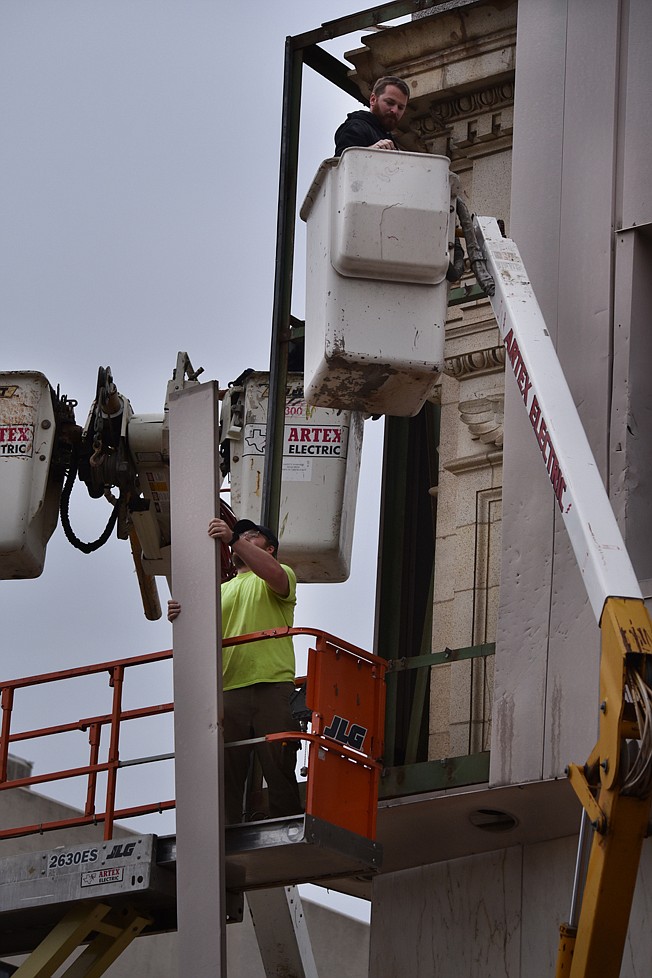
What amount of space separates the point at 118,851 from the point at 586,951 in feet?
11.1

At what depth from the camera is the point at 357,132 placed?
1024cm

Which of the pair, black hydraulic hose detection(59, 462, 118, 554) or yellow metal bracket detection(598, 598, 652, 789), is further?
black hydraulic hose detection(59, 462, 118, 554)

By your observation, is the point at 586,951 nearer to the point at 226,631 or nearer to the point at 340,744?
the point at 340,744

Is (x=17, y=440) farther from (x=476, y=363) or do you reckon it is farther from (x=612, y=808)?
(x=612, y=808)

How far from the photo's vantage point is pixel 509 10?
518 inches

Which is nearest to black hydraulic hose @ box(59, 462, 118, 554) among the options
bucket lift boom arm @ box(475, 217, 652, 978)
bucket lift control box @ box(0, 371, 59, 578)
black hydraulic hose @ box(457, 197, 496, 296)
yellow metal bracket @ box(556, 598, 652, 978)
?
bucket lift control box @ box(0, 371, 59, 578)

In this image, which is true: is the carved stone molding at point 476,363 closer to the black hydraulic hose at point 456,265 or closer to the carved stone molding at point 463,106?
the carved stone molding at point 463,106

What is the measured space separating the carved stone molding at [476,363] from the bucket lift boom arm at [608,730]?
4616 mm

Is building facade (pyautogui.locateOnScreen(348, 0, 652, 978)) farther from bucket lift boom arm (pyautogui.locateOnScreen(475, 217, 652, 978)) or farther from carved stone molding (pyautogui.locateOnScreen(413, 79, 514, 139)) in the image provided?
carved stone molding (pyautogui.locateOnScreen(413, 79, 514, 139))

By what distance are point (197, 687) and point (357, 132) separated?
141 inches

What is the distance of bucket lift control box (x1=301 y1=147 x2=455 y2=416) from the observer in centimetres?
959

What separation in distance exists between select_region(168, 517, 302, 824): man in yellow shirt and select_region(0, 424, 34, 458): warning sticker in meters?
3.88

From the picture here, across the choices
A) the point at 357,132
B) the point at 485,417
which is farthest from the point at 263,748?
the point at 485,417

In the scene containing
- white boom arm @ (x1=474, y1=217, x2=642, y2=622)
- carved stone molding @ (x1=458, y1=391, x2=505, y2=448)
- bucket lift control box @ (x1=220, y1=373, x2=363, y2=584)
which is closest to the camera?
white boom arm @ (x1=474, y1=217, x2=642, y2=622)
